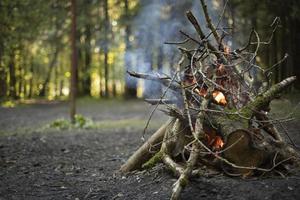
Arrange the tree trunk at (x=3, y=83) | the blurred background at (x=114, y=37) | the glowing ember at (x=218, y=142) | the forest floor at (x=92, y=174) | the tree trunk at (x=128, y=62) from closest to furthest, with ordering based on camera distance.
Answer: the forest floor at (x=92, y=174), the glowing ember at (x=218, y=142), the blurred background at (x=114, y=37), the tree trunk at (x=3, y=83), the tree trunk at (x=128, y=62)

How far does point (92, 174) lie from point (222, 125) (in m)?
2.51

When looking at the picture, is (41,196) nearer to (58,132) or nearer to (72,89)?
(58,132)

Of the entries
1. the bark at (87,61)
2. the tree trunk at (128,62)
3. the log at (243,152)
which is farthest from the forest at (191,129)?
the bark at (87,61)

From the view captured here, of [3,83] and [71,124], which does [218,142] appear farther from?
[3,83]

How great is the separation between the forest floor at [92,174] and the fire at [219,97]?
106cm

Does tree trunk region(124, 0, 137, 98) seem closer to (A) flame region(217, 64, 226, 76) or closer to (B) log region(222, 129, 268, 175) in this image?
(A) flame region(217, 64, 226, 76)

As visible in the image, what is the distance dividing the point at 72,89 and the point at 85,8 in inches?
385

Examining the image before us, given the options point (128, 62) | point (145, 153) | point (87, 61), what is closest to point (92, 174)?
point (145, 153)

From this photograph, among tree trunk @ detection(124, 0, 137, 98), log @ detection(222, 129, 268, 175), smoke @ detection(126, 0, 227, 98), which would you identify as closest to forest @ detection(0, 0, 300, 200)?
log @ detection(222, 129, 268, 175)

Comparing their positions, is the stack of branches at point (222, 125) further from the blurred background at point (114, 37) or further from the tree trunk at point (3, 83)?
the tree trunk at point (3, 83)

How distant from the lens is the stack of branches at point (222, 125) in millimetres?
5141

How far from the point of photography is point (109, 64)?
2858cm

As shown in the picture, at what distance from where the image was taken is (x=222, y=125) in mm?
5344

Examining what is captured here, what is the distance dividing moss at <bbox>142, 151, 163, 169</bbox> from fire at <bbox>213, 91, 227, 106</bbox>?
43.8 inches
